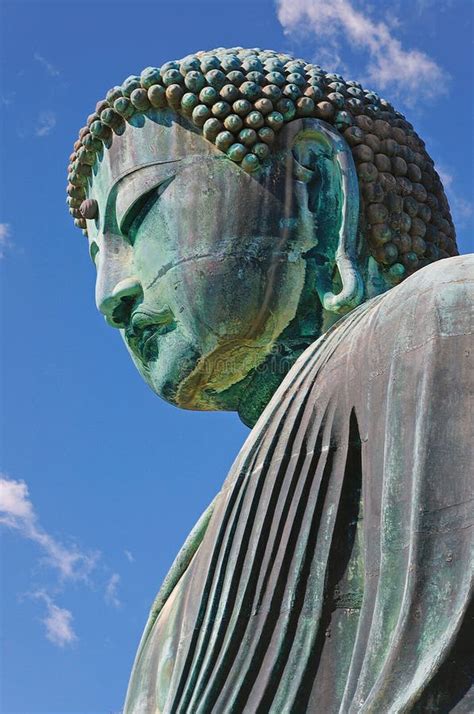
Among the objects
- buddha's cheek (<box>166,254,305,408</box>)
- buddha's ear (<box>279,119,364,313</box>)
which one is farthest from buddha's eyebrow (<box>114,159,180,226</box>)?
buddha's ear (<box>279,119,364,313</box>)

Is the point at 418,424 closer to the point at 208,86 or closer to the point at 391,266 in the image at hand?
the point at 391,266

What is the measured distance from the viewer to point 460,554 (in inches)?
242

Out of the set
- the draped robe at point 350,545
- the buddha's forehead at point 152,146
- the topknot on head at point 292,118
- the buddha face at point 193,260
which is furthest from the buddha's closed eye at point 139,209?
the draped robe at point 350,545

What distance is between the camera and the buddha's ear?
793 centimetres

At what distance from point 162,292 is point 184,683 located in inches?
81.1

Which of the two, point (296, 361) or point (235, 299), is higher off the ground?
point (235, 299)

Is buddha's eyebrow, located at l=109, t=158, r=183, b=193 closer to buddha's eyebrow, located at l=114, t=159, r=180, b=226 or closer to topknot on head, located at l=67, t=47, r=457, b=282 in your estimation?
buddha's eyebrow, located at l=114, t=159, r=180, b=226

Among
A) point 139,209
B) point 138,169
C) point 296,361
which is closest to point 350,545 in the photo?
point 296,361

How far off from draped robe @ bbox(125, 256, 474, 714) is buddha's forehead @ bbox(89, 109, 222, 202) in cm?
141

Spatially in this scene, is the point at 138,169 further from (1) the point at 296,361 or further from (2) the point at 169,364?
(1) the point at 296,361

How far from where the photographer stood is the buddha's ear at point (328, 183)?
7930 mm

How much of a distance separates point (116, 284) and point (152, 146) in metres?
0.66

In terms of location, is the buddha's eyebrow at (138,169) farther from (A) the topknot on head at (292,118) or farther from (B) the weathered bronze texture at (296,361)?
(A) the topknot on head at (292,118)

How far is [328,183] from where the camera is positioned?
26.4 feet
